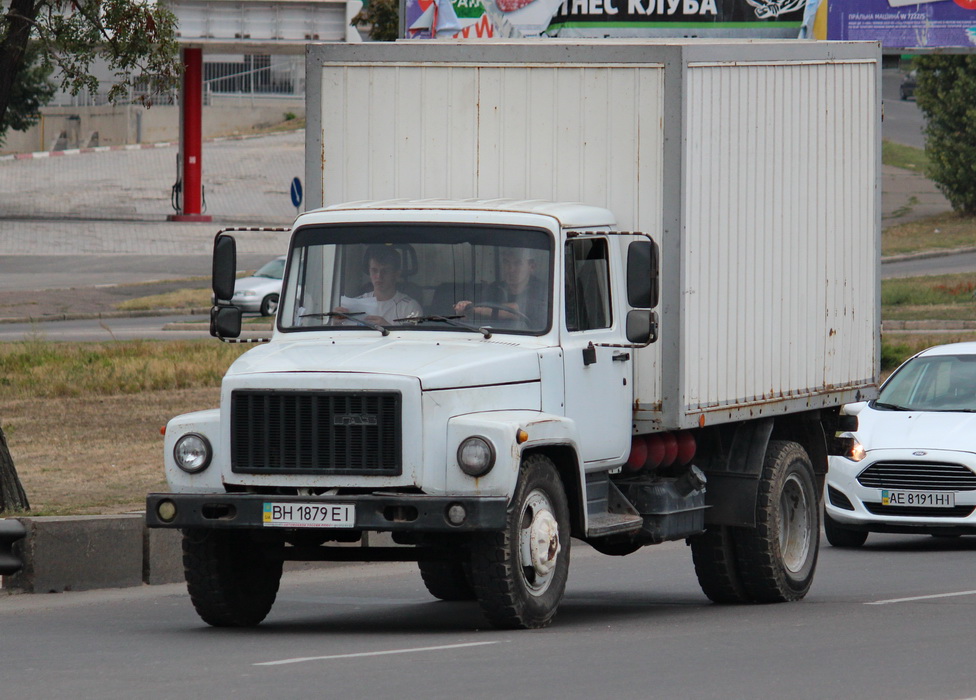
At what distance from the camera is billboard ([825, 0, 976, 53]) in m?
33.2

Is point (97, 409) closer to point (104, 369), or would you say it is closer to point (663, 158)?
point (104, 369)

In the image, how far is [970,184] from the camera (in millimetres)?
56031

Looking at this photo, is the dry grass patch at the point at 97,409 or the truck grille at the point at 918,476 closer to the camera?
the truck grille at the point at 918,476

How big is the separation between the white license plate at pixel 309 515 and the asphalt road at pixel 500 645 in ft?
2.00

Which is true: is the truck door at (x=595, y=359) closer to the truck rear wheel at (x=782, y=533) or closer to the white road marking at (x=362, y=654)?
the white road marking at (x=362, y=654)

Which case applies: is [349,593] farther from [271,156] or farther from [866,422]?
[271,156]

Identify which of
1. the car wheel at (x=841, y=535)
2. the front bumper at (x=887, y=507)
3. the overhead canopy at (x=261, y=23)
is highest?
the overhead canopy at (x=261, y=23)

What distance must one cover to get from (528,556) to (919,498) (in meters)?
5.95

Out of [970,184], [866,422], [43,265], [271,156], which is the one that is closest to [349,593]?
[866,422]

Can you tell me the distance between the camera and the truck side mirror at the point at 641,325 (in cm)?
989

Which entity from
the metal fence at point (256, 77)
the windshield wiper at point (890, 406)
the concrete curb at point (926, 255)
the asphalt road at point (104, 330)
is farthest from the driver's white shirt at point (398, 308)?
the metal fence at point (256, 77)

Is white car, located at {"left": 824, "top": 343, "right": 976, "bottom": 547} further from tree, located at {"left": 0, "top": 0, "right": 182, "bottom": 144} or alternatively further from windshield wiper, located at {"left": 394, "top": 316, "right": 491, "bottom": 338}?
tree, located at {"left": 0, "top": 0, "right": 182, "bottom": 144}

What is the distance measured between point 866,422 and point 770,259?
3.99 metres

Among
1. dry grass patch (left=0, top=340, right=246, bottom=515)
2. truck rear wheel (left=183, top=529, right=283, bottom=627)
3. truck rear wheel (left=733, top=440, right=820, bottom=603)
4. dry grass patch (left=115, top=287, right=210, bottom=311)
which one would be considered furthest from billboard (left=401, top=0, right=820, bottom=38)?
truck rear wheel (left=183, top=529, right=283, bottom=627)
